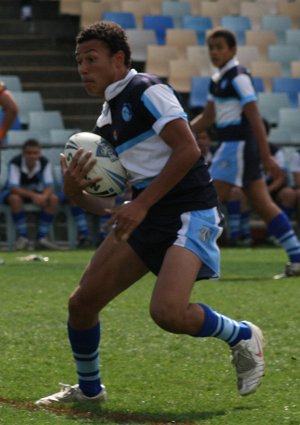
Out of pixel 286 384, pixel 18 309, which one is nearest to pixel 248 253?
pixel 18 309

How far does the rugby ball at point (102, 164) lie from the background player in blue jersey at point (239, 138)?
517 cm

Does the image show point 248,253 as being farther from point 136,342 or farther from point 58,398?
point 58,398

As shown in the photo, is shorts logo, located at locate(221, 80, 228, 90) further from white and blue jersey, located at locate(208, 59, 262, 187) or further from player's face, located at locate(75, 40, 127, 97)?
player's face, located at locate(75, 40, 127, 97)

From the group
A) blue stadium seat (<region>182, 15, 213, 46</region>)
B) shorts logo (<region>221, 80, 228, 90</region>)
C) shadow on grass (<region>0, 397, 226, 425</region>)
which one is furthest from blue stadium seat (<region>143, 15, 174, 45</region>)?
shadow on grass (<region>0, 397, 226, 425</region>)

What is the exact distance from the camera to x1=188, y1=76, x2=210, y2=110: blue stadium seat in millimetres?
18344

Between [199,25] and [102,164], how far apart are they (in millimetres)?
15204

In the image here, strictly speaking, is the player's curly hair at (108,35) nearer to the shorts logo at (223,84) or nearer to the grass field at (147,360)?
the grass field at (147,360)

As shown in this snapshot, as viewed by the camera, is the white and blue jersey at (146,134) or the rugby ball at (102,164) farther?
the rugby ball at (102,164)

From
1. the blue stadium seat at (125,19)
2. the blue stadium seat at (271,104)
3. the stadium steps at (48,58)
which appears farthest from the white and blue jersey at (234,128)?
the blue stadium seat at (125,19)

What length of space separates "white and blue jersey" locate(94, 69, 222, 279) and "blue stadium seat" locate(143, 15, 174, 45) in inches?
574

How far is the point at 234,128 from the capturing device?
11.5 m

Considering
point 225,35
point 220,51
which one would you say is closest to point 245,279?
point 220,51

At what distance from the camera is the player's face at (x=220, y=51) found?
11156 millimetres

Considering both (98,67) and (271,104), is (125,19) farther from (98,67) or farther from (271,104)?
(98,67)
